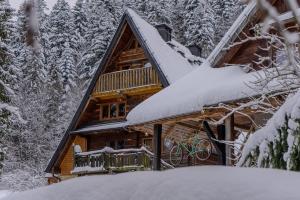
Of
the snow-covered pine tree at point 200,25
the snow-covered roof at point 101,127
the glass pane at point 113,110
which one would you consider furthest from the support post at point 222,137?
the snow-covered pine tree at point 200,25

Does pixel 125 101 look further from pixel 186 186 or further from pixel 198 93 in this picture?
pixel 186 186

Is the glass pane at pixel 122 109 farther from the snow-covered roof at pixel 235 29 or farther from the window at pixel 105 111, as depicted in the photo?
the snow-covered roof at pixel 235 29

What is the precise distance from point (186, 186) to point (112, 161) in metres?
20.1

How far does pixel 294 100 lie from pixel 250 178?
266cm

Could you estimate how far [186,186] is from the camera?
2.70 m

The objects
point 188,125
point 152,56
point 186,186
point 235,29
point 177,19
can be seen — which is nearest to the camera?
point 186,186

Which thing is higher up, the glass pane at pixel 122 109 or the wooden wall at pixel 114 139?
the glass pane at pixel 122 109

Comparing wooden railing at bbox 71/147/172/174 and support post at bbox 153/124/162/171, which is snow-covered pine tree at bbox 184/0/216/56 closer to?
wooden railing at bbox 71/147/172/174

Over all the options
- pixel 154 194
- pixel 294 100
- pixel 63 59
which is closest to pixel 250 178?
pixel 154 194

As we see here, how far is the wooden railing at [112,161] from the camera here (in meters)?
21.9

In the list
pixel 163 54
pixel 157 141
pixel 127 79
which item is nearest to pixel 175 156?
pixel 127 79

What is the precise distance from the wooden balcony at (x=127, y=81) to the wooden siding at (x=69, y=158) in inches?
Answer: 116

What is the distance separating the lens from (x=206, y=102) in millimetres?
11961

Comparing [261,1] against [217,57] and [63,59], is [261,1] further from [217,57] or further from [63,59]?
[63,59]
